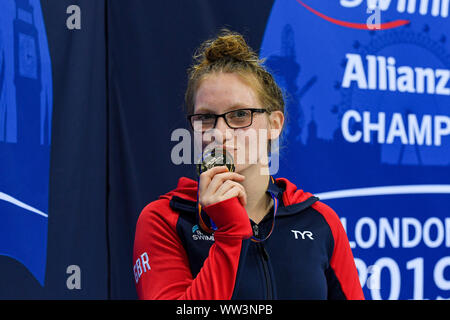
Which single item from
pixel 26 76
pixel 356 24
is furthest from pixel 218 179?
pixel 356 24

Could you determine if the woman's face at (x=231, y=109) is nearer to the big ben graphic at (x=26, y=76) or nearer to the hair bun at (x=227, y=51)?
the hair bun at (x=227, y=51)

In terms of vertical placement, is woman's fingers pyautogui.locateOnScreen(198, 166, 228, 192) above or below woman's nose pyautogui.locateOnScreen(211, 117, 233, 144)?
below

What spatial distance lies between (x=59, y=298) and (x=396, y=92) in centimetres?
177

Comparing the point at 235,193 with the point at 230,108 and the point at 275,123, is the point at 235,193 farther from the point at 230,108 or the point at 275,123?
the point at 275,123

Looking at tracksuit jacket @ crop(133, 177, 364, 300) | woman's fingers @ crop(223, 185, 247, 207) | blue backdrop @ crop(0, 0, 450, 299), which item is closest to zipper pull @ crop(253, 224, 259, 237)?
tracksuit jacket @ crop(133, 177, 364, 300)

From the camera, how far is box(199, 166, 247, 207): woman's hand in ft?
3.18

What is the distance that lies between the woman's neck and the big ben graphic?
1.00 m

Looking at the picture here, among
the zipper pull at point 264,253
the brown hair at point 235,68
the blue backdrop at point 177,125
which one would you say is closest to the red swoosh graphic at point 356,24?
the blue backdrop at point 177,125

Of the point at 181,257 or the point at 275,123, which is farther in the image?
the point at 275,123

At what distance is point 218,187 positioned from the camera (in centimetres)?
99

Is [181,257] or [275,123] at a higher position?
[275,123]

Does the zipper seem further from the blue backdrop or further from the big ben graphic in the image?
the big ben graphic

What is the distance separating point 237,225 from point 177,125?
106 centimetres
